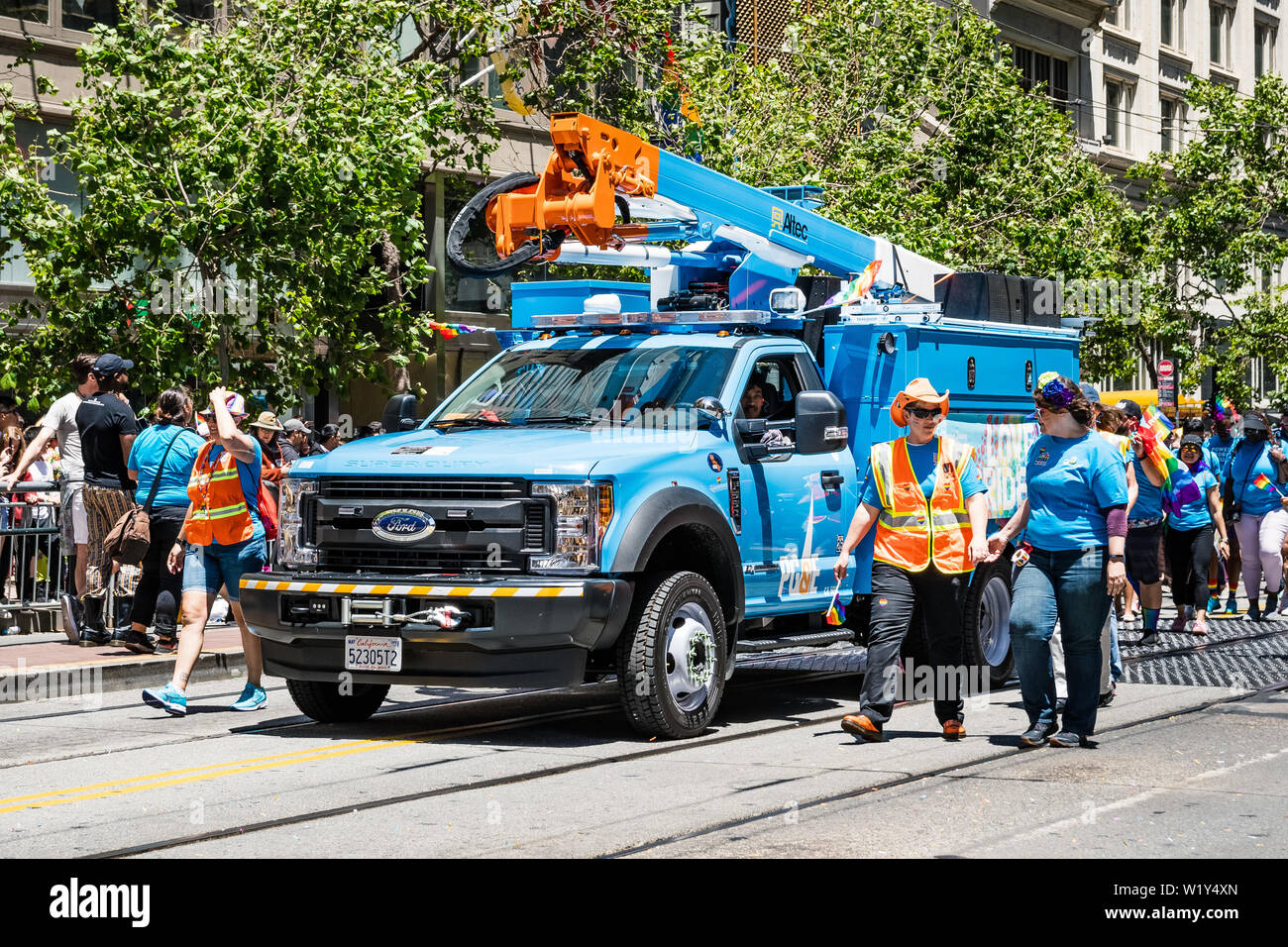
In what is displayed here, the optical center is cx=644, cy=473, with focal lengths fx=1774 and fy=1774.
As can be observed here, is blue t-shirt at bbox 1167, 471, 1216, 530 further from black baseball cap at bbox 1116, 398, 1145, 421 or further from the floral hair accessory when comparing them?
the floral hair accessory

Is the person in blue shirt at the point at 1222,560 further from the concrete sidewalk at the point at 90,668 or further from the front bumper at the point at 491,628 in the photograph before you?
the front bumper at the point at 491,628

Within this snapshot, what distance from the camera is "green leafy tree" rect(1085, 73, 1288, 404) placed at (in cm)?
3515

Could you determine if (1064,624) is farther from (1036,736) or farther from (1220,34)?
(1220,34)

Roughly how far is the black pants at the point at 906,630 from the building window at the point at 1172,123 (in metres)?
42.7

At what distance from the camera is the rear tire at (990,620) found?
11500 millimetres

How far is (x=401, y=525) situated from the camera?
30.1 feet

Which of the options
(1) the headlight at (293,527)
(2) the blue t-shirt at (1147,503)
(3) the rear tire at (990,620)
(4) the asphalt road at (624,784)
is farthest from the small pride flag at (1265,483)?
(1) the headlight at (293,527)

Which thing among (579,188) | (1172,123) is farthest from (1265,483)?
(1172,123)

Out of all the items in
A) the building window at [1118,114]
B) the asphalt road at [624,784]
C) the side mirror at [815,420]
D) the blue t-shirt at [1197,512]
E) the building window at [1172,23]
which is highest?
the building window at [1172,23]
